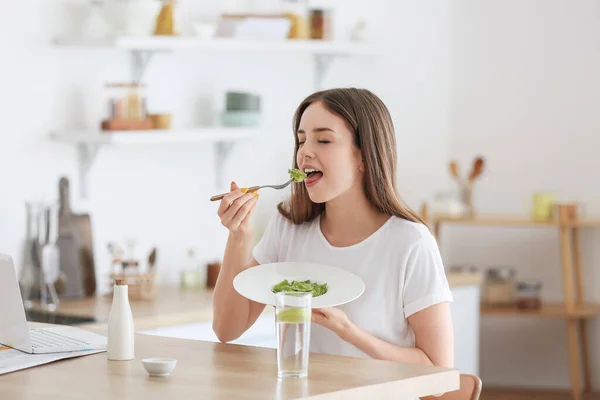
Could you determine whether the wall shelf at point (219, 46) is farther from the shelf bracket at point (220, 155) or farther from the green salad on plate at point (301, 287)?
the green salad on plate at point (301, 287)

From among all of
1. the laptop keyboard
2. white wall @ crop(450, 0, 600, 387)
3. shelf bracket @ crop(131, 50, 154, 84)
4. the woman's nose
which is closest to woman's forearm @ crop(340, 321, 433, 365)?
the woman's nose

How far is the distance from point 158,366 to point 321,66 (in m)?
2.94

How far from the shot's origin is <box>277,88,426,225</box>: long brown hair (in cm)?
256

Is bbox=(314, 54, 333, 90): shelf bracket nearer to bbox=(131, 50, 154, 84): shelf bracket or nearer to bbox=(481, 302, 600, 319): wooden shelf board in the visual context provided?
bbox=(131, 50, 154, 84): shelf bracket

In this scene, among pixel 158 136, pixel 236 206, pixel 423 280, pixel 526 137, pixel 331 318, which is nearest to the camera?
pixel 331 318

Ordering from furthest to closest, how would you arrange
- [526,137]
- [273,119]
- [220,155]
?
[526,137]
[273,119]
[220,155]

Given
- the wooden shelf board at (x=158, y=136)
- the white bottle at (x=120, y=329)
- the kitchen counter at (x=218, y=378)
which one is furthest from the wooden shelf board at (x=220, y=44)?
the white bottle at (x=120, y=329)

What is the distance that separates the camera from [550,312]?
4.89 metres

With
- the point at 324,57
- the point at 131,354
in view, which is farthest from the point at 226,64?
the point at 131,354

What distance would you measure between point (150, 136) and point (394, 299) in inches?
66.2

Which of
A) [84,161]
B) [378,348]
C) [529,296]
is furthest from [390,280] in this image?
[529,296]

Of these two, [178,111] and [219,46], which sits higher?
[219,46]

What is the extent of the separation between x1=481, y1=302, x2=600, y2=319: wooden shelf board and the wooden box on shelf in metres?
1.75

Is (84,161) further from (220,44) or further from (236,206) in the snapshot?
(236,206)
